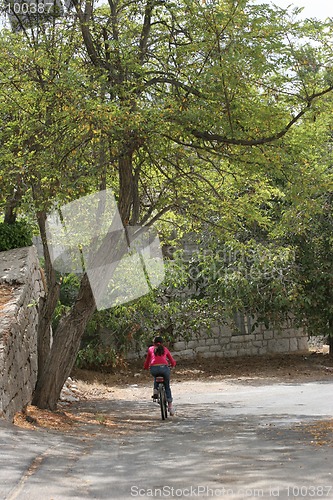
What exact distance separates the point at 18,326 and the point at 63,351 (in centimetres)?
140

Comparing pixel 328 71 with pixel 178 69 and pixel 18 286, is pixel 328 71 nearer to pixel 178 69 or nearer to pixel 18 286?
pixel 178 69

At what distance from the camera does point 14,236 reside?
58.2 ft

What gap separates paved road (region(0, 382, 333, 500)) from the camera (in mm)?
6559

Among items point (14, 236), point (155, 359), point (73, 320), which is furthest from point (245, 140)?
point (14, 236)

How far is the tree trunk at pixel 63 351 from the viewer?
14.4 m

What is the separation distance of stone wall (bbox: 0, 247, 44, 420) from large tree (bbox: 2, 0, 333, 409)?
422mm

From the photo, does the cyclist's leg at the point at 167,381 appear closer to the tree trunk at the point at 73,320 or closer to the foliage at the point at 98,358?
the tree trunk at the point at 73,320

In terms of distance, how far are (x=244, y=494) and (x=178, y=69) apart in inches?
323

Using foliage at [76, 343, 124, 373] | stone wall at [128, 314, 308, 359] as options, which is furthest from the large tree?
stone wall at [128, 314, 308, 359]

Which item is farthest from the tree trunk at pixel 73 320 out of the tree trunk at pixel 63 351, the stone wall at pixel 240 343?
the stone wall at pixel 240 343

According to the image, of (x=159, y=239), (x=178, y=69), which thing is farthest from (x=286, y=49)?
(x=159, y=239)

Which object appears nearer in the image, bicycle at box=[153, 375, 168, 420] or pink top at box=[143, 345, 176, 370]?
bicycle at box=[153, 375, 168, 420]

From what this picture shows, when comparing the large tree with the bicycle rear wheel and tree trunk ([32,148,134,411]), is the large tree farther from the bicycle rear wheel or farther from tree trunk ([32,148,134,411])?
the bicycle rear wheel

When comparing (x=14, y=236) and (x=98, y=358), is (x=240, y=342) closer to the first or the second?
(x=98, y=358)
